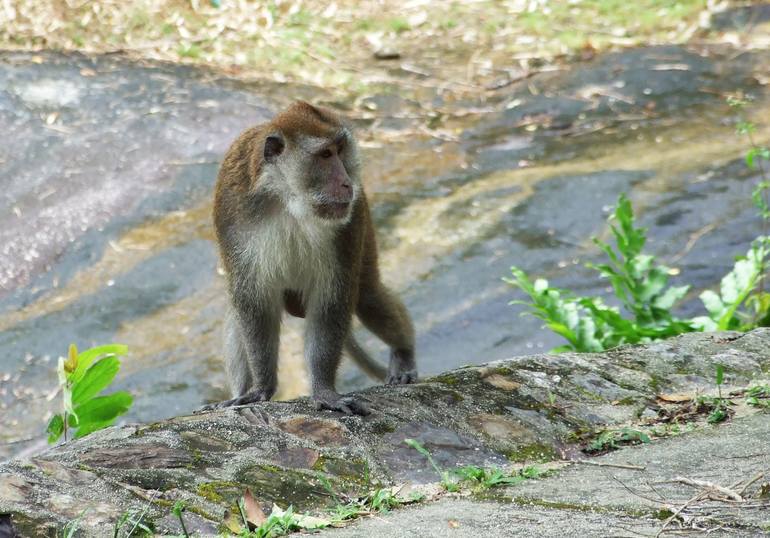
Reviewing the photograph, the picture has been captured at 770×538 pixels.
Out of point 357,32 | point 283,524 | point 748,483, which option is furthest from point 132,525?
point 357,32

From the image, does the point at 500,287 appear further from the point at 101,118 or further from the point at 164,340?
the point at 101,118

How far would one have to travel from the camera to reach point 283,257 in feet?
17.4

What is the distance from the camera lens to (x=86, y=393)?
513cm

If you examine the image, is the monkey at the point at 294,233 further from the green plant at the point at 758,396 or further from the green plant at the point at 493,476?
the green plant at the point at 758,396

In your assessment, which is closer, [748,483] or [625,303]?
[748,483]

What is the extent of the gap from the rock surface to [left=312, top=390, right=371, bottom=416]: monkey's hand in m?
0.07

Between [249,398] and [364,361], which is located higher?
[249,398]

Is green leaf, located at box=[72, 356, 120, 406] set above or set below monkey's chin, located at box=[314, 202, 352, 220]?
below

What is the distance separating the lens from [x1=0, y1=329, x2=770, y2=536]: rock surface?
321 cm

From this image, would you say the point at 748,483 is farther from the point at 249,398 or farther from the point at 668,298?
the point at 668,298

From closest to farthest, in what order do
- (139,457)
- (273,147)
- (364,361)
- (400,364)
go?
1. (139,457)
2. (273,147)
3. (400,364)
4. (364,361)

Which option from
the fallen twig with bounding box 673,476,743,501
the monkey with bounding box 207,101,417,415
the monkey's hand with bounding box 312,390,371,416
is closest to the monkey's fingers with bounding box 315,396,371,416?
the monkey's hand with bounding box 312,390,371,416

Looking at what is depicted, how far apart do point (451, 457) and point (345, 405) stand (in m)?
0.65

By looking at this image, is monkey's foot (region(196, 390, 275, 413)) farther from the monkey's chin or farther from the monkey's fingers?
the monkey's chin
